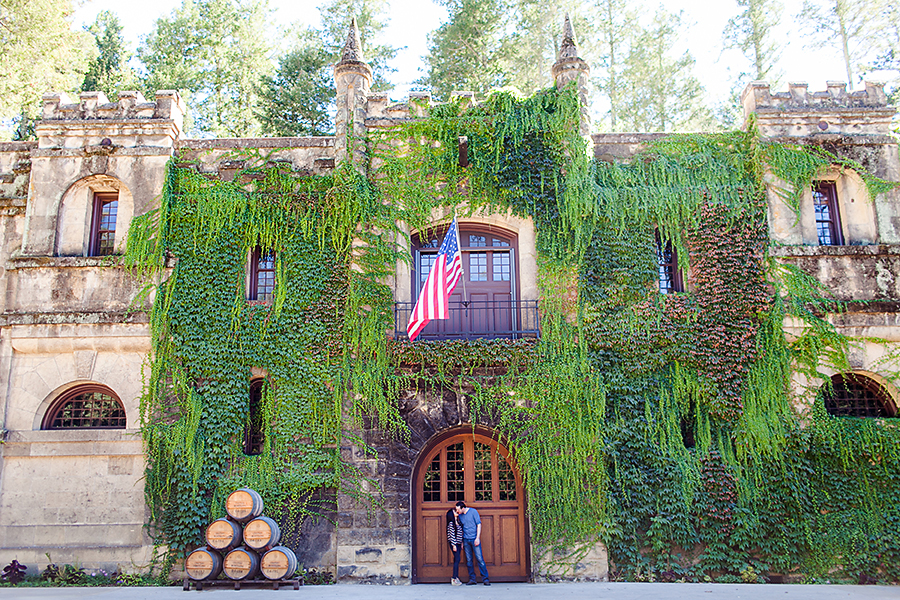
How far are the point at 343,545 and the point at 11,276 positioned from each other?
8802 mm

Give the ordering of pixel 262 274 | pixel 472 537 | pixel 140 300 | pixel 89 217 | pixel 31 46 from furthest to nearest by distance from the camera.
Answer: pixel 31 46, pixel 89 217, pixel 262 274, pixel 140 300, pixel 472 537

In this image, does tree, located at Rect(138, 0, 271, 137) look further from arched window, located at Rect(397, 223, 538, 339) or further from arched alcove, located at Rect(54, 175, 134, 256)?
arched window, located at Rect(397, 223, 538, 339)

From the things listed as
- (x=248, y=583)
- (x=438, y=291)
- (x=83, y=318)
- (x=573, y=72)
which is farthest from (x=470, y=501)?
(x=573, y=72)

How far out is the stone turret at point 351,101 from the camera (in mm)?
13555

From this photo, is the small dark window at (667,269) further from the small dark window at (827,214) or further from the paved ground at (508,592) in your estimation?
the paved ground at (508,592)

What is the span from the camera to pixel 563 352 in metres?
12.6

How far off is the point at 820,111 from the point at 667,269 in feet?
15.0

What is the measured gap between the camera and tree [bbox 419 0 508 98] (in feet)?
80.3

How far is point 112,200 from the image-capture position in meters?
14.4

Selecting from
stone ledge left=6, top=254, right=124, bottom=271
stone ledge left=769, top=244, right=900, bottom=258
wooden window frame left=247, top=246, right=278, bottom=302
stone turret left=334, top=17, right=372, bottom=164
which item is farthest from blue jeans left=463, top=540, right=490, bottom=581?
stone ledge left=6, top=254, right=124, bottom=271

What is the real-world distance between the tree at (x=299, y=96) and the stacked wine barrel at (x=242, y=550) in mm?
16224

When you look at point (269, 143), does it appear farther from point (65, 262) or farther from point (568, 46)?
point (568, 46)

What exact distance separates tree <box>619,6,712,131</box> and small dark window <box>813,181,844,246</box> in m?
11.9

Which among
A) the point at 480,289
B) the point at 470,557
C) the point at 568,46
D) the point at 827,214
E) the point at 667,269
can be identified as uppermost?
the point at 568,46
